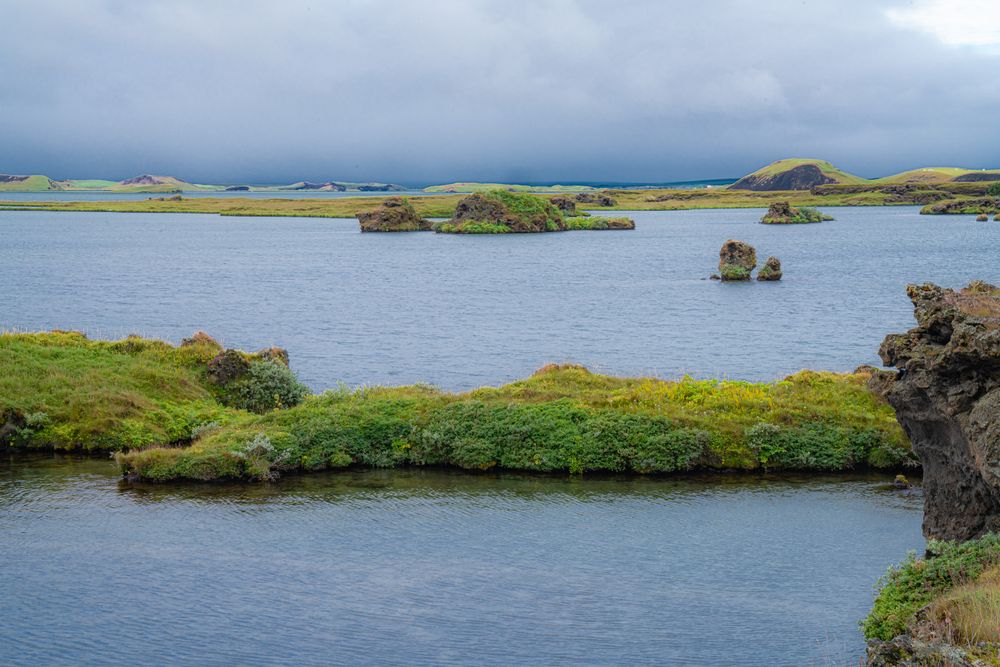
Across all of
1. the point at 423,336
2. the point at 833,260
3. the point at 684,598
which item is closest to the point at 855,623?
the point at 684,598

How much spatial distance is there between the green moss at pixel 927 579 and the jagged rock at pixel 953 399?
4.13 ft

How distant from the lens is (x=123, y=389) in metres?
40.5

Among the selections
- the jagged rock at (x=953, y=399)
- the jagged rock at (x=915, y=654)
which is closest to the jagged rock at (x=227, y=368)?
the jagged rock at (x=953, y=399)

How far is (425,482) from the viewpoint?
33.7m

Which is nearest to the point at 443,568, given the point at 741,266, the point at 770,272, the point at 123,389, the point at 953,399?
the point at 953,399

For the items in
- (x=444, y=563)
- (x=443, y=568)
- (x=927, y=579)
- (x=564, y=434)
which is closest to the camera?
(x=927, y=579)

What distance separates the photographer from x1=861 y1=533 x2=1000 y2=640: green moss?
17.7 meters

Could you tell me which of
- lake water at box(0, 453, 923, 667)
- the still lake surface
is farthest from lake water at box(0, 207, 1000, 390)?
lake water at box(0, 453, 923, 667)

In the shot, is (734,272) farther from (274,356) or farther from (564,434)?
(564,434)

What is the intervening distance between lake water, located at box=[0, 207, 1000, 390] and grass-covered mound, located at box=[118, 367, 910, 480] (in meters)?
14.0

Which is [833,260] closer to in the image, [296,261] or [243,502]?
[296,261]

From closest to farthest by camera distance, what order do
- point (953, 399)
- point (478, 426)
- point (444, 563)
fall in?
point (953, 399) < point (444, 563) < point (478, 426)

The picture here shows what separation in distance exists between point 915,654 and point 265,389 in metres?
32.3

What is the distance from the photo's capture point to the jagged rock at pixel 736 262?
357 feet
